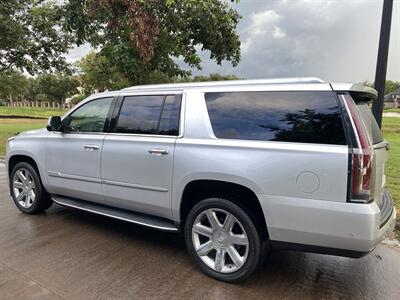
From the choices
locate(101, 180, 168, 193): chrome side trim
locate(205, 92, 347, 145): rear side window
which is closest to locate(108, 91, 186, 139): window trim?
locate(205, 92, 347, 145): rear side window

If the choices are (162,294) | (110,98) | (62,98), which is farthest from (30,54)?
(62,98)

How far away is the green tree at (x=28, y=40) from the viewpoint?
1276 centimetres

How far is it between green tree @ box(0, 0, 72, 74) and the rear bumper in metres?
11.4

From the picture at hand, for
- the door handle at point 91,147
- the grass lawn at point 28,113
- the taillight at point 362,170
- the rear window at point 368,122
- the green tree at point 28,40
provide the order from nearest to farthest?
the taillight at point 362,170 < the rear window at point 368,122 < the door handle at point 91,147 < the green tree at point 28,40 < the grass lawn at point 28,113

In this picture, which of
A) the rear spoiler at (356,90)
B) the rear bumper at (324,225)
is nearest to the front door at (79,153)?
the rear bumper at (324,225)

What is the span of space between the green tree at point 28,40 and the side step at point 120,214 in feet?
29.9

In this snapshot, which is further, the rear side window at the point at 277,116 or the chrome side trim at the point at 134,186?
the chrome side trim at the point at 134,186

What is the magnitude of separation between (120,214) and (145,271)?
0.87 metres

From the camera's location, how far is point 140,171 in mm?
3973

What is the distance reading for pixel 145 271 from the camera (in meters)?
3.66

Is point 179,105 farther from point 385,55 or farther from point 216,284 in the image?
point 385,55

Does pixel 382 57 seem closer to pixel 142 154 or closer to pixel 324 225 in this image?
pixel 324 225

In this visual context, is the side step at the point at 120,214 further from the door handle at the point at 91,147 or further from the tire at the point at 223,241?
the door handle at the point at 91,147

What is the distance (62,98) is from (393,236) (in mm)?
73398
